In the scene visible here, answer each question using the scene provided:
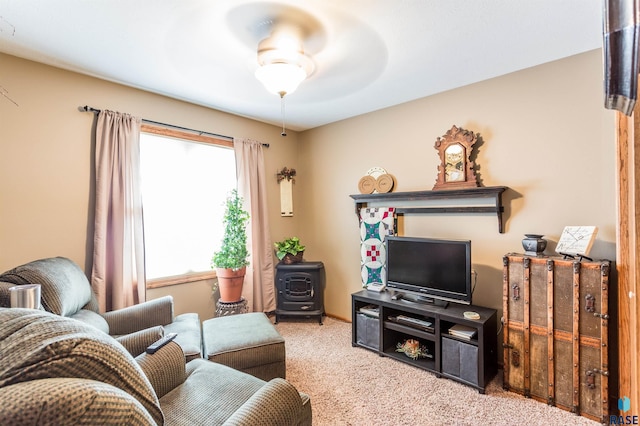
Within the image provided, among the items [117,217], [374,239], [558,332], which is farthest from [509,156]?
[117,217]

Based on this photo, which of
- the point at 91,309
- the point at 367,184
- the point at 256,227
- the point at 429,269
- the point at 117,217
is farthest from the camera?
the point at 256,227

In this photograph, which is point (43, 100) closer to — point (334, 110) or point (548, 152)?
point (334, 110)

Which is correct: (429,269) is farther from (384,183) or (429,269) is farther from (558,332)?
(384,183)

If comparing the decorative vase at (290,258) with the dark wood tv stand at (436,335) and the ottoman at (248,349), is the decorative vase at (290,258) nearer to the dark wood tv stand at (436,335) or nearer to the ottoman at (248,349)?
the dark wood tv stand at (436,335)

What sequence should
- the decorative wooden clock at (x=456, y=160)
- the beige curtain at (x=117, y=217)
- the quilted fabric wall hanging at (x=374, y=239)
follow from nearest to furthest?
the beige curtain at (x=117, y=217), the decorative wooden clock at (x=456, y=160), the quilted fabric wall hanging at (x=374, y=239)

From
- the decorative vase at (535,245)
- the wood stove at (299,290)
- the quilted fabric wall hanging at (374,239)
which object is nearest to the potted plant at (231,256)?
the wood stove at (299,290)

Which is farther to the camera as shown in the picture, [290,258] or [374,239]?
[290,258]

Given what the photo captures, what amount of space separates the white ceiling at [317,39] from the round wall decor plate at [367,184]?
3.35ft

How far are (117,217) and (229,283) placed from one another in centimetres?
121

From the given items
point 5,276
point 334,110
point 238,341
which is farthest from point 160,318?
point 334,110

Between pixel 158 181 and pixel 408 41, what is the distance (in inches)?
104

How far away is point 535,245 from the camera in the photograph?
2.27 metres

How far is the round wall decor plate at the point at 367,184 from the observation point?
3533 millimetres

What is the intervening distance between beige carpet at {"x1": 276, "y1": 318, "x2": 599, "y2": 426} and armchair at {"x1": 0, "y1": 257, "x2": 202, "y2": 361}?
0.97 m
